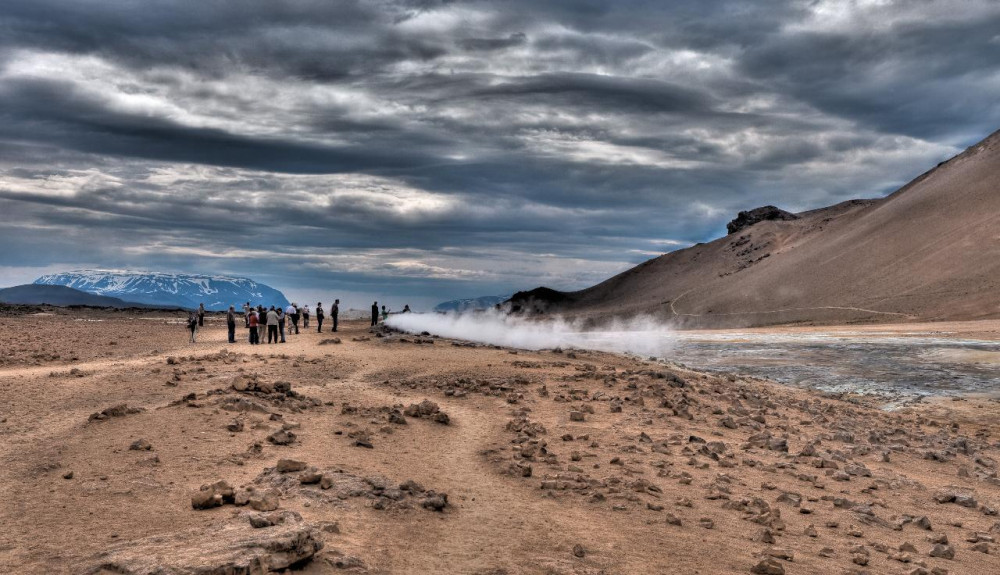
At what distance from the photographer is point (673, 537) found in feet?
30.2

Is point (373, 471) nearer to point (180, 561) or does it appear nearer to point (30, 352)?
point (180, 561)

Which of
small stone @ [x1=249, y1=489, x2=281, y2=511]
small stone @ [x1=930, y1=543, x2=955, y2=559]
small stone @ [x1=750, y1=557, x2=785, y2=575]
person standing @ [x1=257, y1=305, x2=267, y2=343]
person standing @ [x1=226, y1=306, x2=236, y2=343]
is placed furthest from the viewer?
person standing @ [x1=257, y1=305, x2=267, y2=343]

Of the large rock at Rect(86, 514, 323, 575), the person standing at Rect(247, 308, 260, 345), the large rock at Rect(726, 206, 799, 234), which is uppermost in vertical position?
the large rock at Rect(726, 206, 799, 234)

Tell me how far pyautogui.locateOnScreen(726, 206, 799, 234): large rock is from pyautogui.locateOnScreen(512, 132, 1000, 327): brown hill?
11443 mm

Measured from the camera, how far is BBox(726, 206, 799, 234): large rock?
150 meters

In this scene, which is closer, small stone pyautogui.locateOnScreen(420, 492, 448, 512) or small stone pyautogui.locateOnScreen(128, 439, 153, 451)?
small stone pyautogui.locateOnScreen(420, 492, 448, 512)

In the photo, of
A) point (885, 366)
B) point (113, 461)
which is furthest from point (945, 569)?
point (885, 366)

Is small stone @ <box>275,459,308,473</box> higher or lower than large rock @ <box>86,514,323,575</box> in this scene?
higher

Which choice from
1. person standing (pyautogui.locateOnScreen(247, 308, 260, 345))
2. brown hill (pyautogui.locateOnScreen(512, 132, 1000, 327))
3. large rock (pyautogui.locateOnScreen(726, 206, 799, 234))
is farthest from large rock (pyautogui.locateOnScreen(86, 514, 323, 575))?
large rock (pyautogui.locateOnScreen(726, 206, 799, 234))

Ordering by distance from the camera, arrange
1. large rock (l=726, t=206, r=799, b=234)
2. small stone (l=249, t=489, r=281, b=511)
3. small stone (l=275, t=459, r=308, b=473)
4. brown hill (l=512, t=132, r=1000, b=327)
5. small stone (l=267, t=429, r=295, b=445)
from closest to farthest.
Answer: small stone (l=249, t=489, r=281, b=511)
small stone (l=275, t=459, r=308, b=473)
small stone (l=267, t=429, r=295, b=445)
brown hill (l=512, t=132, r=1000, b=327)
large rock (l=726, t=206, r=799, b=234)

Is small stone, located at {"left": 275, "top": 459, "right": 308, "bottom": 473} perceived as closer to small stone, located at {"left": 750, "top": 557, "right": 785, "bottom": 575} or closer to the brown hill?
small stone, located at {"left": 750, "top": 557, "right": 785, "bottom": 575}

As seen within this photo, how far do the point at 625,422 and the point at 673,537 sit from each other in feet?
21.9

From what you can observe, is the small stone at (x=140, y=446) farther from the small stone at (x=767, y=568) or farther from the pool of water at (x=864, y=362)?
the pool of water at (x=864, y=362)

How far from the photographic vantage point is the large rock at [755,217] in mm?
150250
